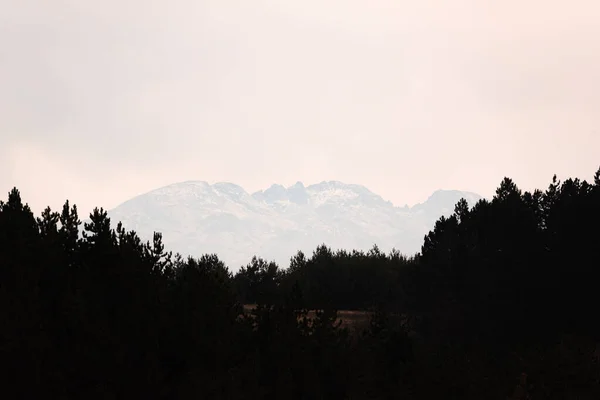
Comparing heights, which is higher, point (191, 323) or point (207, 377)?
point (191, 323)

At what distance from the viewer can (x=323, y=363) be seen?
25.5 m

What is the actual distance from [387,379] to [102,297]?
10.6m

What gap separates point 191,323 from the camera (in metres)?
23.5

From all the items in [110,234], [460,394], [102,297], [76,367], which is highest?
[110,234]

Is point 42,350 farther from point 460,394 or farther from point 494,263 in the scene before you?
point 494,263

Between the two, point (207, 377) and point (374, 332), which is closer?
point (207, 377)

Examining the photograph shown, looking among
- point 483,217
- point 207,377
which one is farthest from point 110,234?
point 483,217

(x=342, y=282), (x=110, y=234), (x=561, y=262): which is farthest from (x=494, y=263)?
(x=110, y=234)

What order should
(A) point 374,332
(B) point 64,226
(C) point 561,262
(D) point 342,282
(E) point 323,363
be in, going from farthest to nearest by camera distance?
(D) point 342,282, (C) point 561,262, (A) point 374,332, (B) point 64,226, (E) point 323,363

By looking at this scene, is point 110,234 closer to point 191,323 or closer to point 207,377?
point 191,323

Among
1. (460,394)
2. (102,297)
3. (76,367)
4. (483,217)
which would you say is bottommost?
(460,394)

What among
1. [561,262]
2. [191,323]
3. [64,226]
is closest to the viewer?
[191,323]

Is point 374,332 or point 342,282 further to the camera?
point 342,282

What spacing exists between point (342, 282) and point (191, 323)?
118 ft
